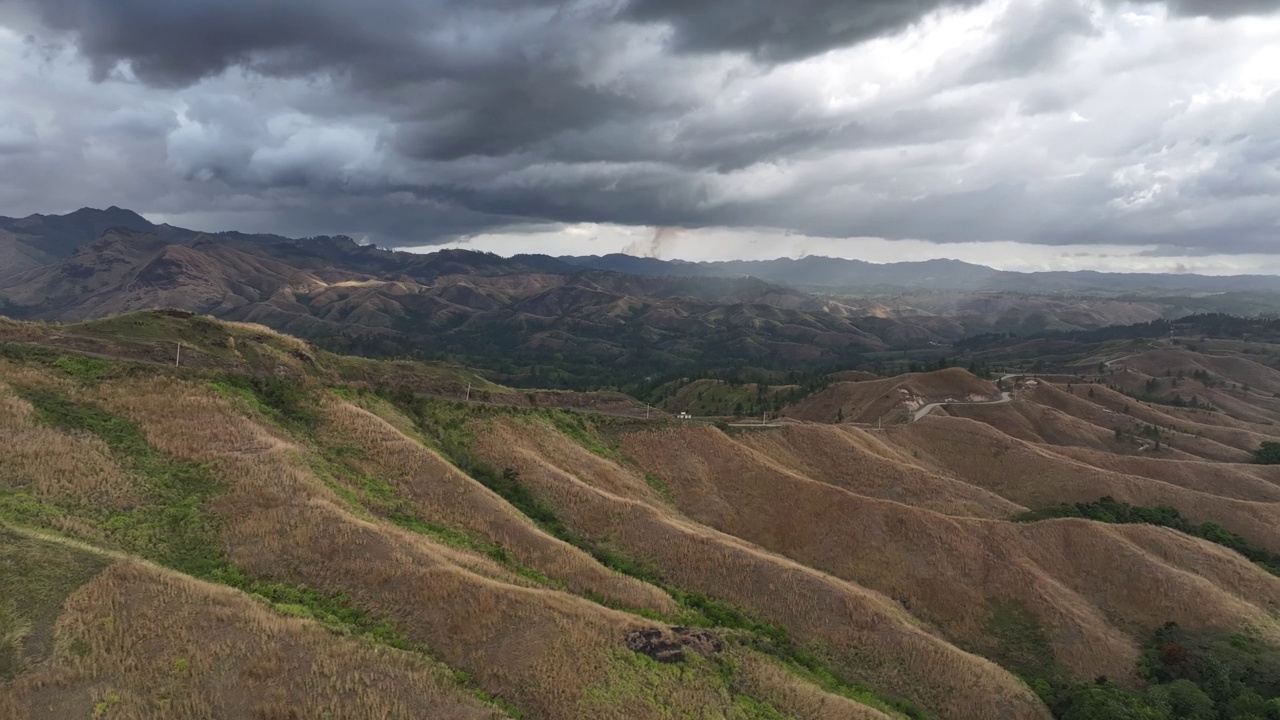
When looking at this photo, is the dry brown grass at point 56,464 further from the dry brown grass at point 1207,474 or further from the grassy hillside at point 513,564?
the dry brown grass at point 1207,474

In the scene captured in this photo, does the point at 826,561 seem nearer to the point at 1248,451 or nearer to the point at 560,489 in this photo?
the point at 560,489

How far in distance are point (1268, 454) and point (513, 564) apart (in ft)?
426

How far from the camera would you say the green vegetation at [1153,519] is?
68.9m

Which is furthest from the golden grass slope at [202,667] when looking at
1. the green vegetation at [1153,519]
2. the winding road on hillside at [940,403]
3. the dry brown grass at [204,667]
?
the winding road on hillside at [940,403]

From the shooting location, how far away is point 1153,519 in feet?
236

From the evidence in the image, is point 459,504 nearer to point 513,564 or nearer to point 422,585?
point 513,564

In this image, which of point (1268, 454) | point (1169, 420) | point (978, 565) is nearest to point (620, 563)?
point (978, 565)

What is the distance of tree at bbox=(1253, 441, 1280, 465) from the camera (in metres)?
105

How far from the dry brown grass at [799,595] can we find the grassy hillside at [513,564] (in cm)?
24

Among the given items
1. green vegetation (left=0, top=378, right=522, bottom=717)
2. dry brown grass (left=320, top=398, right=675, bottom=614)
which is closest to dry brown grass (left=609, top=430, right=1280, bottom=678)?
dry brown grass (left=320, top=398, right=675, bottom=614)

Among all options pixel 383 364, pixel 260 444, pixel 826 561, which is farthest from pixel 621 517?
pixel 383 364

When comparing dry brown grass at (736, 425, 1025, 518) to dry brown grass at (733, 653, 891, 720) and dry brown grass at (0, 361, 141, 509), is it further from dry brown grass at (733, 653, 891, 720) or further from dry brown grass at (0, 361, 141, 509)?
dry brown grass at (0, 361, 141, 509)

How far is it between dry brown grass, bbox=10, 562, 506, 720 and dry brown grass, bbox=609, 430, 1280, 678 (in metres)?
39.2

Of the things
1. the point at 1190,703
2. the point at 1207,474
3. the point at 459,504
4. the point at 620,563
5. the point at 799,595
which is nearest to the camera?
the point at 1190,703
